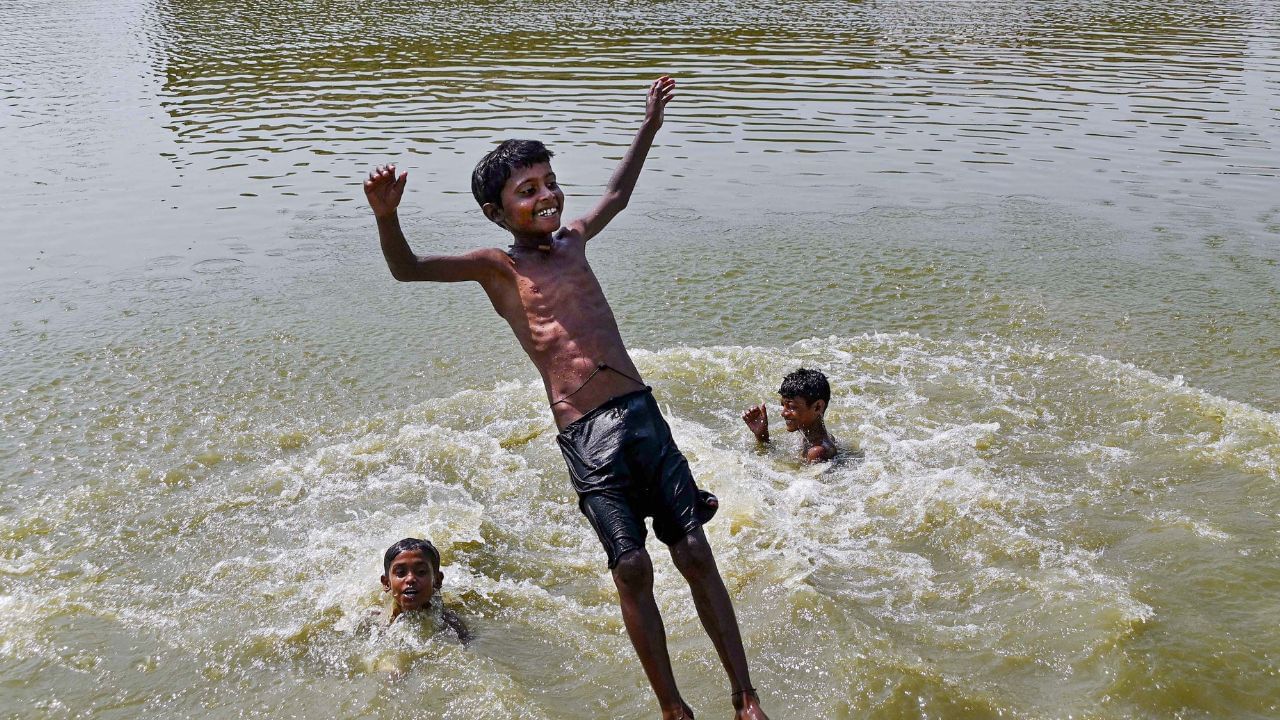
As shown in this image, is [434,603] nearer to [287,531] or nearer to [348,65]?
[287,531]

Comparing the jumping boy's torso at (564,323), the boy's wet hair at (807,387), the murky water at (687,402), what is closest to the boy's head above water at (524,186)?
the jumping boy's torso at (564,323)

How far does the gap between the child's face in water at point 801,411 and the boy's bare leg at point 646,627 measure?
346 centimetres

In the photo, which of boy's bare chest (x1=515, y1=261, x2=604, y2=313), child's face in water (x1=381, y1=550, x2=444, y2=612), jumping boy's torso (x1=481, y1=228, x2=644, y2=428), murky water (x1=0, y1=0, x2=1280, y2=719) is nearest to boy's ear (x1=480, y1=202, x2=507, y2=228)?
jumping boy's torso (x1=481, y1=228, x2=644, y2=428)

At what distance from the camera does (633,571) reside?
12.6 ft

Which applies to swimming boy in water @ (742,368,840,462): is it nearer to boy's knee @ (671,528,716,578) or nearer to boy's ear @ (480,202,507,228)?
boy's ear @ (480,202,507,228)

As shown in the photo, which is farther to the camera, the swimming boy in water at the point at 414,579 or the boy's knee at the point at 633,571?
the swimming boy in water at the point at 414,579

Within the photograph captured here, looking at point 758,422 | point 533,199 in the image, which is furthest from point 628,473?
point 758,422

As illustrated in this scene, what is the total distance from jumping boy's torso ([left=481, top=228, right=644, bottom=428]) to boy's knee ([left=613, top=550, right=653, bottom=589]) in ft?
2.01

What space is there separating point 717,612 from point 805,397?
343cm

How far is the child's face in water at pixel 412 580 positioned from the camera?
5430mm

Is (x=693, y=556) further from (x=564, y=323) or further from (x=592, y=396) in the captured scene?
(x=564, y=323)

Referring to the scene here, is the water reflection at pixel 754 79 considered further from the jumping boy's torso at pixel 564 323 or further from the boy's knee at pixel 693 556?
the boy's knee at pixel 693 556

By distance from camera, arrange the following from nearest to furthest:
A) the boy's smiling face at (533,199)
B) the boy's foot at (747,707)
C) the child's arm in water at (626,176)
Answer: the boy's foot at (747,707) → the boy's smiling face at (533,199) → the child's arm in water at (626,176)

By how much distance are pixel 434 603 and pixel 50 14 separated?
27.4 metres
